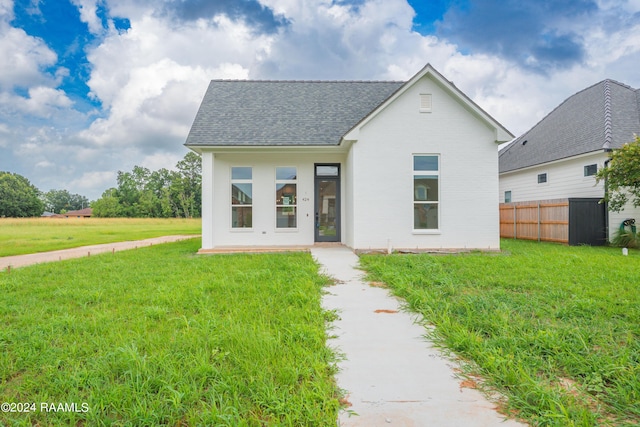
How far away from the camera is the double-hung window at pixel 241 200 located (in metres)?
10.8

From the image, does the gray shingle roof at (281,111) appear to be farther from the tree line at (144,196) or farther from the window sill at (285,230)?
the tree line at (144,196)

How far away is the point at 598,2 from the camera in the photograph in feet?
40.0

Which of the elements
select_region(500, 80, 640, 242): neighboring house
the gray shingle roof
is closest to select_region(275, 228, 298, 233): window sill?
the gray shingle roof

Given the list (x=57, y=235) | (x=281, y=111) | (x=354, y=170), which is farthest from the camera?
(x=57, y=235)

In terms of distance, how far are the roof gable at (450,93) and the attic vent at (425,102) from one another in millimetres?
457

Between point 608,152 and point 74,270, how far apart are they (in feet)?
56.4

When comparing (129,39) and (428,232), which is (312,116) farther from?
(129,39)

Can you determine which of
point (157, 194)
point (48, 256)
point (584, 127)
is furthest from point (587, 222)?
point (157, 194)

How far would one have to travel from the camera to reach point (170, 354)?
2.63 m

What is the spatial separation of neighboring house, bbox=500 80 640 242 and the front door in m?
9.70

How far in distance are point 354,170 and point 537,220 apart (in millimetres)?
9061

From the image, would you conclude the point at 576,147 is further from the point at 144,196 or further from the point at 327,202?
the point at 144,196

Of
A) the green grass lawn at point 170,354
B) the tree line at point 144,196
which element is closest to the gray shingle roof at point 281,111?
the green grass lawn at point 170,354

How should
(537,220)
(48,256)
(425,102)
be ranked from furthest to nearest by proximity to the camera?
1. (537,220)
2. (48,256)
3. (425,102)
